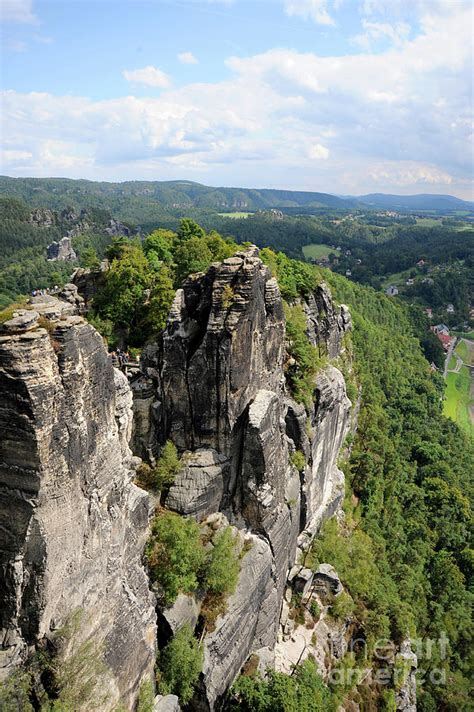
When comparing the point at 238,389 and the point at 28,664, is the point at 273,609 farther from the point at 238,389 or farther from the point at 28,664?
the point at 28,664

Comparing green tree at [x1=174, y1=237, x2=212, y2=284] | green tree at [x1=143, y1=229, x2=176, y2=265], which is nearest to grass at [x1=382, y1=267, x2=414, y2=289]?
green tree at [x1=143, y1=229, x2=176, y2=265]

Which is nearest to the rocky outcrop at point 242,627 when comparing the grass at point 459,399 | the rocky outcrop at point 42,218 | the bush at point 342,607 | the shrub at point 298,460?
the shrub at point 298,460

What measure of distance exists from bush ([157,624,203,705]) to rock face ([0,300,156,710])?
1496 millimetres

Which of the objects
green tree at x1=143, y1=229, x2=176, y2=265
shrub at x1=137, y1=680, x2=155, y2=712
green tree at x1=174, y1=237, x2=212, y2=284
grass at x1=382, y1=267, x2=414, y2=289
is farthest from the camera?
grass at x1=382, y1=267, x2=414, y2=289

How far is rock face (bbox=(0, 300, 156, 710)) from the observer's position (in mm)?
12203

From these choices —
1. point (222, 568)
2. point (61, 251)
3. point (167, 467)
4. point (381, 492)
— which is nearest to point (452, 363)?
point (381, 492)

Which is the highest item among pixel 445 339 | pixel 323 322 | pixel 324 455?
pixel 323 322

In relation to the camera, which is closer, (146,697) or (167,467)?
(146,697)

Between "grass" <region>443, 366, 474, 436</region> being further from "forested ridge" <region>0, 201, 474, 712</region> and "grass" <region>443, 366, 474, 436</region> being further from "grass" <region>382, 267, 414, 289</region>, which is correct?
"grass" <region>382, 267, 414, 289</region>

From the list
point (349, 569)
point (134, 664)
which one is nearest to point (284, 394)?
point (349, 569)

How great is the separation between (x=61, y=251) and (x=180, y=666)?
16054 centimetres

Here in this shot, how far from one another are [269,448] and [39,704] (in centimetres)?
1341

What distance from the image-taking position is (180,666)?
17.1 metres

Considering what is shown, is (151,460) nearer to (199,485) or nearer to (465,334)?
(199,485)
